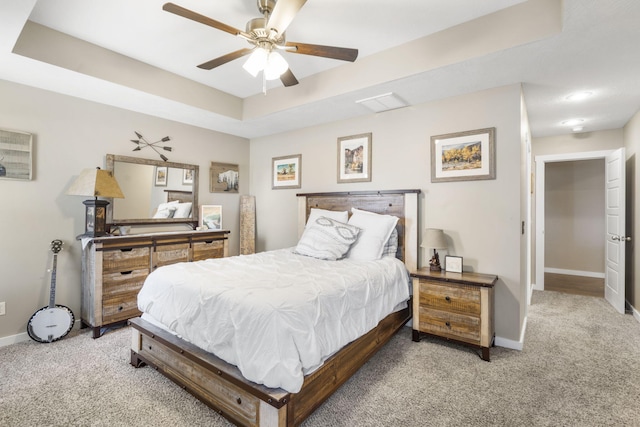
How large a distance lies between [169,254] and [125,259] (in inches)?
18.2

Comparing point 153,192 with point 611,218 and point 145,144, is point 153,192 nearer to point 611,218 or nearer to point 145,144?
point 145,144

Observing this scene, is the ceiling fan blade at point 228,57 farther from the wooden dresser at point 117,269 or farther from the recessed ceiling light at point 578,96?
the recessed ceiling light at point 578,96

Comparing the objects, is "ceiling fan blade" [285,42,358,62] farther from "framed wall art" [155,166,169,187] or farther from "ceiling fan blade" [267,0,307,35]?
"framed wall art" [155,166,169,187]

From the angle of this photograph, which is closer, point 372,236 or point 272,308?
point 272,308

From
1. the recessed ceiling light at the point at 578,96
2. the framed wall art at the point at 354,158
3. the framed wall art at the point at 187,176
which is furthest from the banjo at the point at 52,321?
the recessed ceiling light at the point at 578,96

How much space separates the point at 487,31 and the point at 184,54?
2.65m

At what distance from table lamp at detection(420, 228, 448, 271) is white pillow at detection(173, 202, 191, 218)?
10.2 ft

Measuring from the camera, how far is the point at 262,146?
16.0 ft

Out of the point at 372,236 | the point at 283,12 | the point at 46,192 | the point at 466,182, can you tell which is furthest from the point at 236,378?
the point at 46,192

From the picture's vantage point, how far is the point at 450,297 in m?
2.69

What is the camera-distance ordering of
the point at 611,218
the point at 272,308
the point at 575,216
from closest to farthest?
1. the point at 272,308
2. the point at 611,218
3. the point at 575,216

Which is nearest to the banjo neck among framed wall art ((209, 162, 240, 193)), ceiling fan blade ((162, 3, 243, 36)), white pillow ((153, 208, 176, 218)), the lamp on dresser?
the lamp on dresser

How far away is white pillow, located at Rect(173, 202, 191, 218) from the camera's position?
4.08 metres

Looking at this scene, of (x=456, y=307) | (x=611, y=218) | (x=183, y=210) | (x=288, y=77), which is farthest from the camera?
(x=183, y=210)
